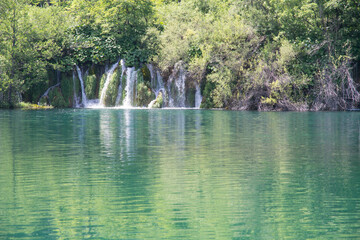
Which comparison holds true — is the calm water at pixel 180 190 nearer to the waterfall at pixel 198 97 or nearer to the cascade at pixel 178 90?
the waterfall at pixel 198 97

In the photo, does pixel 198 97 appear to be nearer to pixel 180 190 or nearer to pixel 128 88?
pixel 128 88

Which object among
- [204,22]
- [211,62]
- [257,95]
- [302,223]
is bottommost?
[302,223]

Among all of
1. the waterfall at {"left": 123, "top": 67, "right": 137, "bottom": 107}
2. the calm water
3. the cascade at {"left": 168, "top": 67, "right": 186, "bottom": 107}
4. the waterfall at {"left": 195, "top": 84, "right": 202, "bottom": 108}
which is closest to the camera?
the calm water

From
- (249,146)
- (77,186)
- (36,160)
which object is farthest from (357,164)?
(36,160)

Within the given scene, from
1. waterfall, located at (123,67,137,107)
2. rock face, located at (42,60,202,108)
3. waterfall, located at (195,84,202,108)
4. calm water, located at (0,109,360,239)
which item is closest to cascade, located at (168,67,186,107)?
rock face, located at (42,60,202,108)

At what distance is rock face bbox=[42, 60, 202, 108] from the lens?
45094 millimetres

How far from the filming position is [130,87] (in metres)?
45.9

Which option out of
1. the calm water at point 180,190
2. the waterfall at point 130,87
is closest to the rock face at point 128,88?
the waterfall at point 130,87

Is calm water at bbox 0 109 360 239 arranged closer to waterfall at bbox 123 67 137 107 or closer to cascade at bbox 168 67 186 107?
cascade at bbox 168 67 186 107

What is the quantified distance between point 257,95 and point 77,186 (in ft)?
103

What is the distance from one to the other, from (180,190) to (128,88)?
1479 inches

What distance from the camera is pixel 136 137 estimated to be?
60.7 feet

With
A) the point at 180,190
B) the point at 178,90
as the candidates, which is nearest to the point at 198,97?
the point at 178,90

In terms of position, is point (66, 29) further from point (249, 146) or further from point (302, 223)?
point (302, 223)
